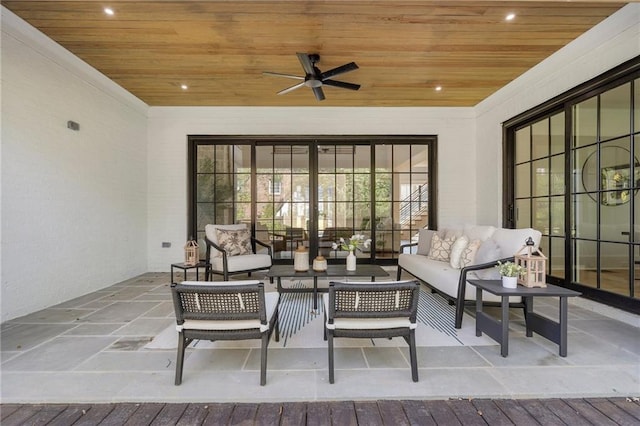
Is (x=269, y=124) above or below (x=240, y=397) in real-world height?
above

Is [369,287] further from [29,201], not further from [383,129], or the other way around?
[383,129]

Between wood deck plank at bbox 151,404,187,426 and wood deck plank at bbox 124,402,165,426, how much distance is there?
2cm

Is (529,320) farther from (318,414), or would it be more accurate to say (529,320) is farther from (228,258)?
(228,258)

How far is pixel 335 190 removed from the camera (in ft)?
19.1

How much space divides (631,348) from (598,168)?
195 cm

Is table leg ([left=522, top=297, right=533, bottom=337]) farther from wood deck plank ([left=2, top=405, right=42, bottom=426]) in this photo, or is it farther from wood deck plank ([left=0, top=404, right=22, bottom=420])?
wood deck plank ([left=0, top=404, right=22, bottom=420])

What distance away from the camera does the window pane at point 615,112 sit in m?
3.04

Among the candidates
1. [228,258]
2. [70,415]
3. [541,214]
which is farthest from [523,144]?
[70,415]

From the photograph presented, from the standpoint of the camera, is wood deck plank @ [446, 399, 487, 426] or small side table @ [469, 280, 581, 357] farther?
small side table @ [469, 280, 581, 357]

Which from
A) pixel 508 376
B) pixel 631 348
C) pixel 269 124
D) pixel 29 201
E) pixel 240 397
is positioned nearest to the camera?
pixel 240 397

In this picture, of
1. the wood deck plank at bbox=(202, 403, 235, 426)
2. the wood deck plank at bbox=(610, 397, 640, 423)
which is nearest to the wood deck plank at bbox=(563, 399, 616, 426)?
the wood deck plank at bbox=(610, 397, 640, 423)

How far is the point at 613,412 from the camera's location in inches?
64.1

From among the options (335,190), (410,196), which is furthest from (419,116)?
(335,190)

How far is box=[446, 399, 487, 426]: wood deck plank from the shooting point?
155cm
